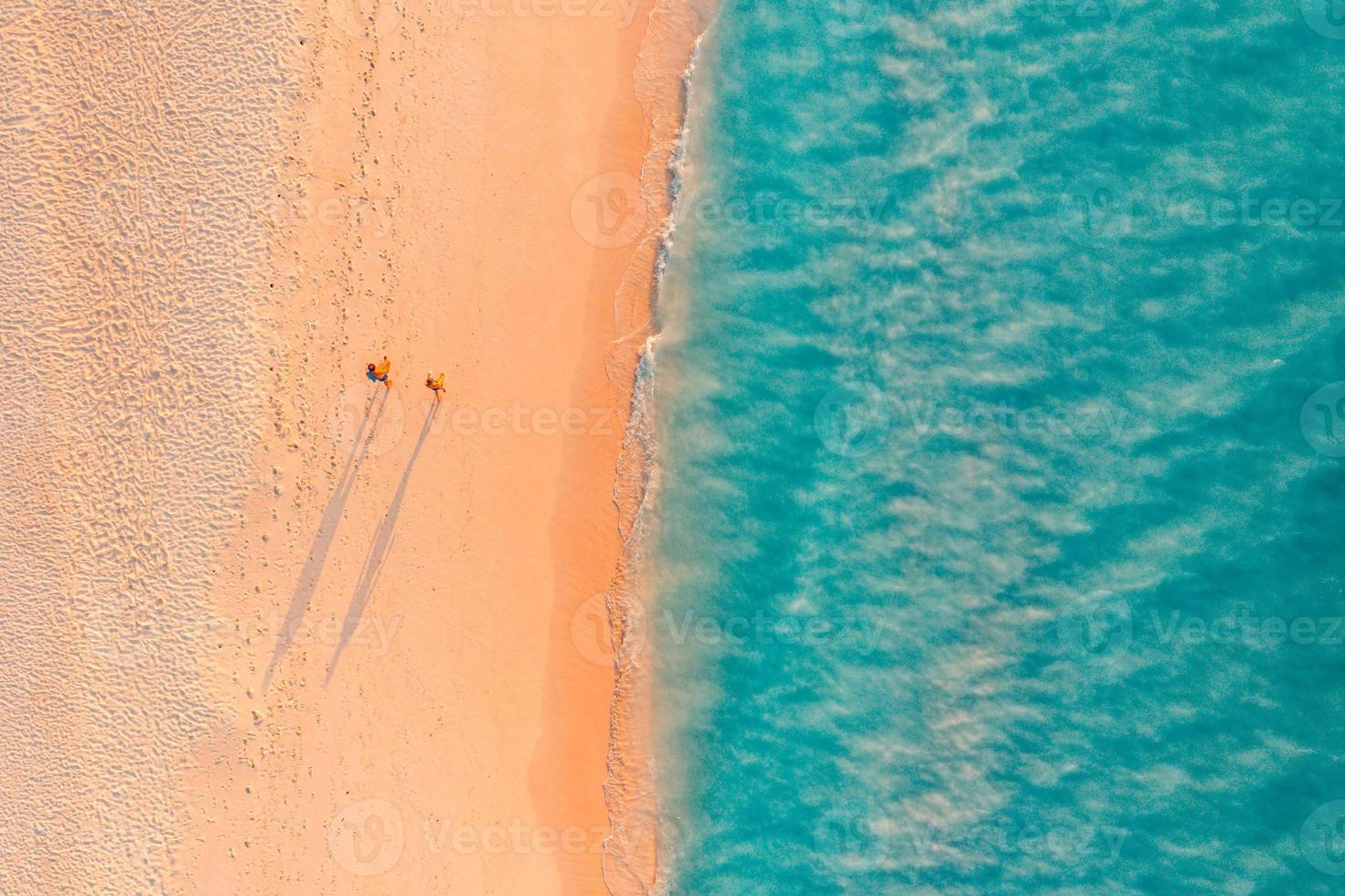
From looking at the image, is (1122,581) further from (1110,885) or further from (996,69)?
(996,69)

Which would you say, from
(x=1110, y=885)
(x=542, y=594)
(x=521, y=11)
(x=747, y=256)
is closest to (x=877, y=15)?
(x=747, y=256)

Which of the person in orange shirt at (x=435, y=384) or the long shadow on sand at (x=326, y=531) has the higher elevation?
the person in orange shirt at (x=435, y=384)

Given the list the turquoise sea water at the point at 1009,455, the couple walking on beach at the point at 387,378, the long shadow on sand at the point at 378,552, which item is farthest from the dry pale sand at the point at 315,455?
the turquoise sea water at the point at 1009,455

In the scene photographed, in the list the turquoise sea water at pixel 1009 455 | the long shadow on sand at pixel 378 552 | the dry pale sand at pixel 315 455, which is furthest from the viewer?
the long shadow on sand at pixel 378 552

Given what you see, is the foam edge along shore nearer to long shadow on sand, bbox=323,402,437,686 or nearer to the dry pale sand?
the dry pale sand

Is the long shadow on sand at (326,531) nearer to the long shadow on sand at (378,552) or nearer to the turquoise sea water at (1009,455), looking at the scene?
the long shadow on sand at (378,552)

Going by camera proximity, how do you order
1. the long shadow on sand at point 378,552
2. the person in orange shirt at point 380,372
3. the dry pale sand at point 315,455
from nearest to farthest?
the person in orange shirt at point 380,372 < the dry pale sand at point 315,455 < the long shadow on sand at point 378,552

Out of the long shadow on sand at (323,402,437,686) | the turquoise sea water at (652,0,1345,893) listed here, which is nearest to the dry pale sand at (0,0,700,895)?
the long shadow on sand at (323,402,437,686)
